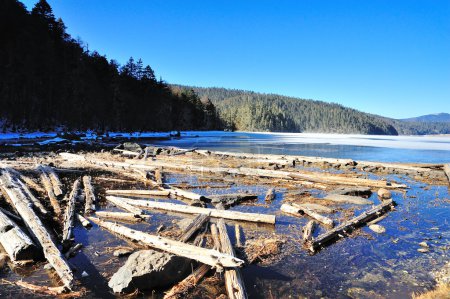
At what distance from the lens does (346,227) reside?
30.9 feet

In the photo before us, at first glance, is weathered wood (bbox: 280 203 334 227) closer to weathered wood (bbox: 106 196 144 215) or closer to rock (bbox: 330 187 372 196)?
rock (bbox: 330 187 372 196)

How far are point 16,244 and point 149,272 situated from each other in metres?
3.41

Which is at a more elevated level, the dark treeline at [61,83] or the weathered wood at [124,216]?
the dark treeline at [61,83]

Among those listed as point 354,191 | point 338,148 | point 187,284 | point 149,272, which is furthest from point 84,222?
point 338,148

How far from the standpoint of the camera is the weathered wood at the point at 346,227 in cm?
821

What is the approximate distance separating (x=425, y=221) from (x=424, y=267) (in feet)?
15.2

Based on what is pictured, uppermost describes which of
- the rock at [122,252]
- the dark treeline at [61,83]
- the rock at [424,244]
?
the dark treeline at [61,83]

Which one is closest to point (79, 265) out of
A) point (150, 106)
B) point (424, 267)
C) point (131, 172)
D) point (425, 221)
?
point (424, 267)

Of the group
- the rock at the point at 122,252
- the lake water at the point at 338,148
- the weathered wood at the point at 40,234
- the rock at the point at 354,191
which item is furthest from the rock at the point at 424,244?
the lake water at the point at 338,148

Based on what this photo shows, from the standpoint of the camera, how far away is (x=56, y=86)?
56.7 meters

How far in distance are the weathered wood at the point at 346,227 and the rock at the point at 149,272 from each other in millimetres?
3719

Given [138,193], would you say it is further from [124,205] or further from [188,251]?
[188,251]

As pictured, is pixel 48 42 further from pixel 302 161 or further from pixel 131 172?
pixel 302 161

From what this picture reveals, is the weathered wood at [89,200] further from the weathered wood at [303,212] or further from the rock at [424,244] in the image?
the rock at [424,244]
